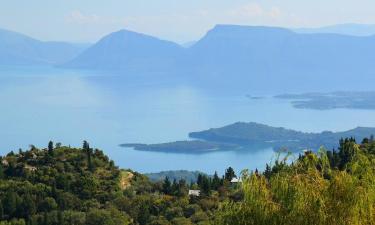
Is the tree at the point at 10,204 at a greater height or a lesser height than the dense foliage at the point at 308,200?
lesser

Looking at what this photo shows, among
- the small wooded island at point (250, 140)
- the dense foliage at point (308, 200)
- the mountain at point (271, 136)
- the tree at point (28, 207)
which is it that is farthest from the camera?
the small wooded island at point (250, 140)

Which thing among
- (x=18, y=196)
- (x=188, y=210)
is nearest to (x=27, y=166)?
(x=18, y=196)

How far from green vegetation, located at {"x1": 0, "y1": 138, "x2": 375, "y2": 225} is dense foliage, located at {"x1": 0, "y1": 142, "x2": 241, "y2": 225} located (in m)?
0.04

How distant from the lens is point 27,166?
3462 cm

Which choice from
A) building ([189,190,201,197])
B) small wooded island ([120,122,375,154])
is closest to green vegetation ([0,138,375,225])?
building ([189,190,201,197])

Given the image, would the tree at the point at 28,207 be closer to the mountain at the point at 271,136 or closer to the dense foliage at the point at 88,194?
the dense foliage at the point at 88,194

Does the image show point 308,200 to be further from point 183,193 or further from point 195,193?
point 195,193

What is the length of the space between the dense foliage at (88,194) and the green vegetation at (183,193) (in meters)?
0.04

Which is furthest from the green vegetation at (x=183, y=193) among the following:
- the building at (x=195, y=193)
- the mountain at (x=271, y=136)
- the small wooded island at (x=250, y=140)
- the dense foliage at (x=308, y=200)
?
the mountain at (x=271, y=136)

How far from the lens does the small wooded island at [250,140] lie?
5832 inches

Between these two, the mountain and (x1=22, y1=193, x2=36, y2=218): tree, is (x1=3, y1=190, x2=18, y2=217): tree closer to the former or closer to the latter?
(x1=22, y1=193, x2=36, y2=218): tree

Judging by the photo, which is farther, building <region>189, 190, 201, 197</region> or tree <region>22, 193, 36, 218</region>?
building <region>189, 190, 201, 197</region>

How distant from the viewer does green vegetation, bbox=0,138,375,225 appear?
324 inches

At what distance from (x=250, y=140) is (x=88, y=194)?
422 ft
